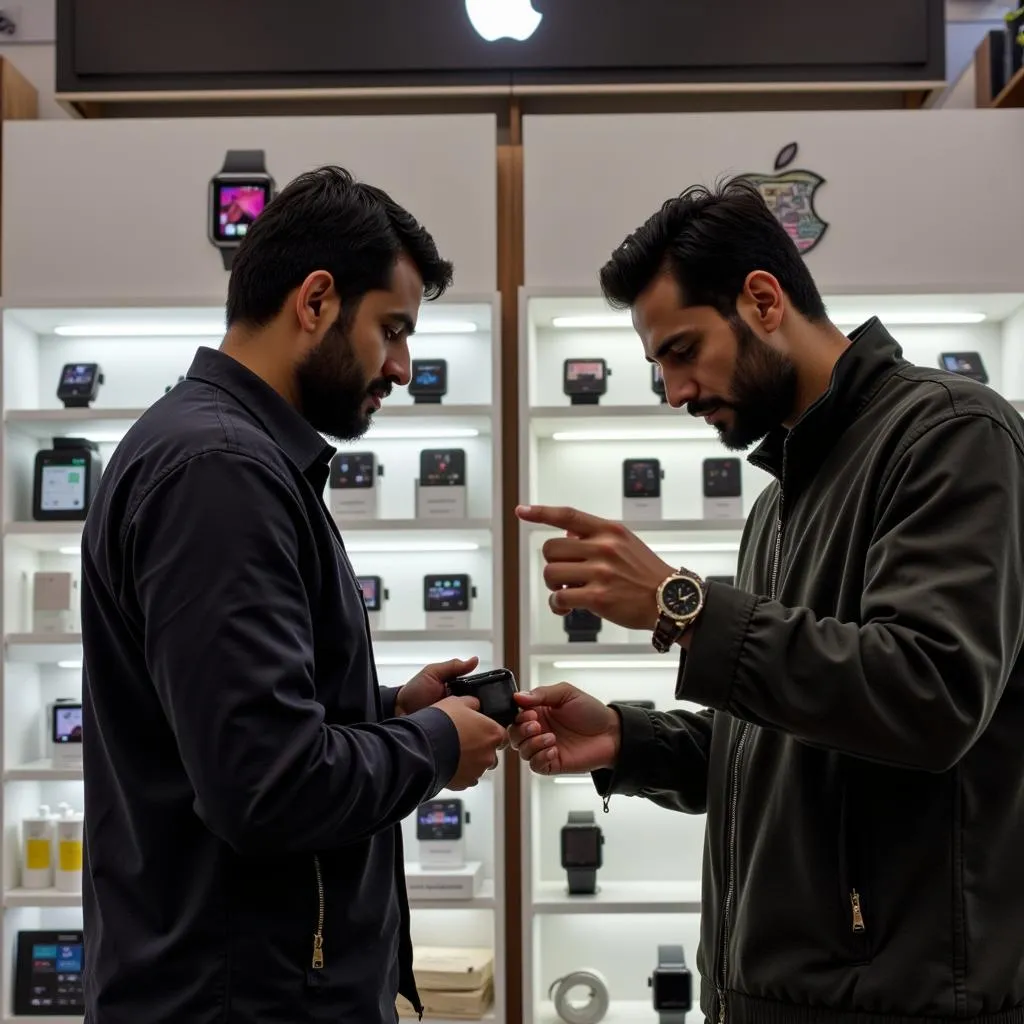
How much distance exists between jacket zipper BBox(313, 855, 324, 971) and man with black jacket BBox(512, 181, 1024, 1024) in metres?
0.41

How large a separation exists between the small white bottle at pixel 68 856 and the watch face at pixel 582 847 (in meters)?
1.46

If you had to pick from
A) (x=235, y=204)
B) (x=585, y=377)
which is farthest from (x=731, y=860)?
(x=235, y=204)

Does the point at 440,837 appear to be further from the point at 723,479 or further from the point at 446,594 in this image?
the point at 723,479

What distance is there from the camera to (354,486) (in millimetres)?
3717

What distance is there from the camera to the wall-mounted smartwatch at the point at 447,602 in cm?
372

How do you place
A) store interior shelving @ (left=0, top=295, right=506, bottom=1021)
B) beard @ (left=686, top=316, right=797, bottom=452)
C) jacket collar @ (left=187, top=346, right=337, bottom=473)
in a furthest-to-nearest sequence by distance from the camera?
1. store interior shelving @ (left=0, top=295, right=506, bottom=1021)
2. beard @ (left=686, top=316, right=797, bottom=452)
3. jacket collar @ (left=187, top=346, right=337, bottom=473)

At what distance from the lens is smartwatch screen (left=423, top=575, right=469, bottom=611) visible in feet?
12.2

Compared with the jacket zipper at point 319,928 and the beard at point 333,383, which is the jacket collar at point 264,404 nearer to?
the beard at point 333,383

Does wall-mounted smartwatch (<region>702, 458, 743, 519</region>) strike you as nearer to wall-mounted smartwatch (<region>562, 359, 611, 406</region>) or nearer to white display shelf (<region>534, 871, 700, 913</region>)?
wall-mounted smartwatch (<region>562, 359, 611, 406</region>)

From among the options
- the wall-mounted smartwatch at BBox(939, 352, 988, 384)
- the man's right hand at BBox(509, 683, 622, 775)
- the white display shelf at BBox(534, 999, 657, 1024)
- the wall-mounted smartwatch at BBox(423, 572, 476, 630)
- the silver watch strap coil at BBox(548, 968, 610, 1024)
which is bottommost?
the white display shelf at BBox(534, 999, 657, 1024)

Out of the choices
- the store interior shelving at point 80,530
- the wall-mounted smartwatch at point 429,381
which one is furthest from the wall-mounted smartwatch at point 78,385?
the wall-mounted smartwatch at point 429,381

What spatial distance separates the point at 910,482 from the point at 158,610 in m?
0.86

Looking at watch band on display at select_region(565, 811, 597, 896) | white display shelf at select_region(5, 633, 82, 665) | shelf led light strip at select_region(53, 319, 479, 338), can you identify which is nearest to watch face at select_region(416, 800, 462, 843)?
watch band on display at select_region(565, 811, 597, 896)

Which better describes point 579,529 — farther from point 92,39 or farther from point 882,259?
point 92,39
